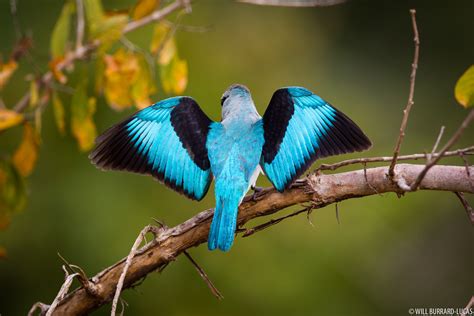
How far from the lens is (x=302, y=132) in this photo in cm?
394

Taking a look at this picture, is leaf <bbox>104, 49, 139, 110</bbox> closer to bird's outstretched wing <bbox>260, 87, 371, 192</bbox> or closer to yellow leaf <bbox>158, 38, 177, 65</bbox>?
yellow leaf <bbox>158, 38, 177, 65</bbox>

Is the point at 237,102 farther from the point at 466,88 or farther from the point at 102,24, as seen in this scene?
the point at 466,88

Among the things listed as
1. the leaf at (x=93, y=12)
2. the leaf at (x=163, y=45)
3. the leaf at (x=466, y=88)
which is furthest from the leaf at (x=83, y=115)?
the leaf at (x=466, y=88)

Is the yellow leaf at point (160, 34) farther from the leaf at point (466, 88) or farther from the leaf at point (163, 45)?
the leaf at point (466, 88)

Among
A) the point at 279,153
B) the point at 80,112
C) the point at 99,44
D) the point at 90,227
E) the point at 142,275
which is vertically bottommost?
the point at 90,227

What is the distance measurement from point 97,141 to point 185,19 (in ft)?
11.7

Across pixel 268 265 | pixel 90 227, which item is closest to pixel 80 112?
pixel 90 227

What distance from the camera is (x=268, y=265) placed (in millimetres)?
6605

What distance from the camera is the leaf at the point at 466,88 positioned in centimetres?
306

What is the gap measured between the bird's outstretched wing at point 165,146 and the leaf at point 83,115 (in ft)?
0.62

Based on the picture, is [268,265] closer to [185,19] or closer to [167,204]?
[167,204]

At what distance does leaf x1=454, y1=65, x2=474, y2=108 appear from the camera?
306 centimetres

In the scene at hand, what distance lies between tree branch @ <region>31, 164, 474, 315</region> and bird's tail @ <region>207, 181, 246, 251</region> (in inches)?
2.7

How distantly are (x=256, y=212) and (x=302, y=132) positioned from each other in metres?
0.57
